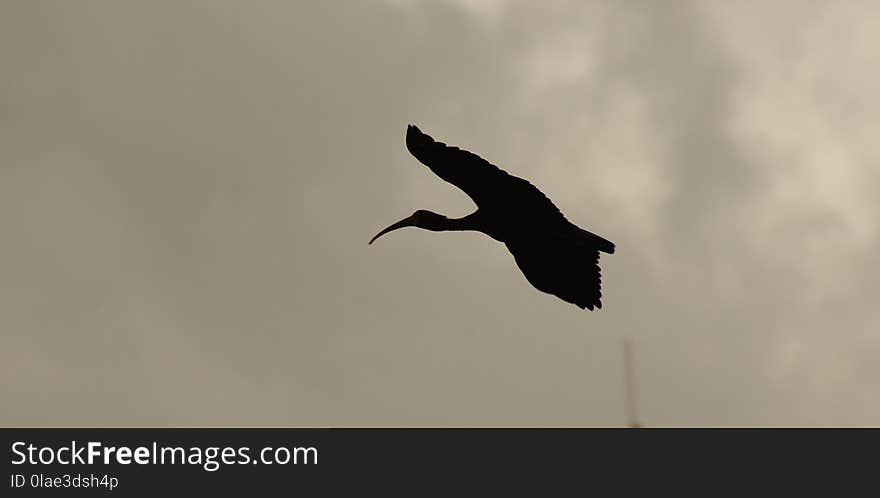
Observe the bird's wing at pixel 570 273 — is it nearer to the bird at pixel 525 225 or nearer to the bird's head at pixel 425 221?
the bird at pixel 525 225

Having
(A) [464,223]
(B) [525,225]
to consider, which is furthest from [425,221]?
(B) [525,225]

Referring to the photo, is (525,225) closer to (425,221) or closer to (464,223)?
(464,223)

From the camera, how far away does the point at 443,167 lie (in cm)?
3900

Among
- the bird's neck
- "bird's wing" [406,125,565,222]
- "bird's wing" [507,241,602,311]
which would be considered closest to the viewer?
"bird's wing" [406,125,565,222]

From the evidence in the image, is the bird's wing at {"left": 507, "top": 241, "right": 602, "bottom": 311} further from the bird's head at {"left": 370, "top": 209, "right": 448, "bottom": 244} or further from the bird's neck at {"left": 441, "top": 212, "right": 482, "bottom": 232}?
the bird's head at {"left": 370, "top": 209, "right": 448, "bottom": 244}

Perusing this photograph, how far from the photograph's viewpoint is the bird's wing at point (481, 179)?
3866 cm

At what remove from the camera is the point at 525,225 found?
133ft

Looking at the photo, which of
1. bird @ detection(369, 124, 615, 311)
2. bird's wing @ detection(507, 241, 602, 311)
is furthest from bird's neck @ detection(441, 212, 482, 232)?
bird's wing @ detection(507, 241, 602, 311)

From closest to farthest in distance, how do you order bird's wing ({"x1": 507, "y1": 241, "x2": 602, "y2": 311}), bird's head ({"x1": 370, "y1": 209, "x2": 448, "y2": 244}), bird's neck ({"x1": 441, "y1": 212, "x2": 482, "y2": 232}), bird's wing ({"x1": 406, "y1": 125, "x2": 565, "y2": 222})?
1. bird's wing ({"x1": 406, "y1": 125, "x2": 565, "y2": 222})
2. bird's wing ({"x1": 507, "y1": 241, "x2": 602, "y2": 311})
3. bird's neck ({"x1": 441, "y1": 212, "x2": 482, "y2": 232})
4. bird's head ({"x1": 370, "y1": 209, "x2": 448, "y2": 244})

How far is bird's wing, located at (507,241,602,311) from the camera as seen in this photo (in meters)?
40.6

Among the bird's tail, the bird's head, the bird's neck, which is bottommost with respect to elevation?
the bird's tail

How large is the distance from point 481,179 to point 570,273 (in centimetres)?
303
